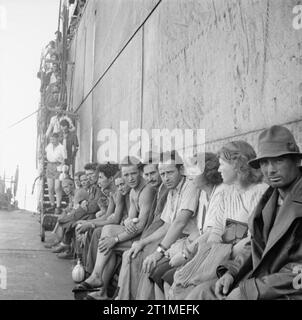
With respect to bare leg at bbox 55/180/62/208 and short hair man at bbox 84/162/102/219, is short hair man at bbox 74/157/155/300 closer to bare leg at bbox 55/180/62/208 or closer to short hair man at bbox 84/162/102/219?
short hair man at bbox 84/162/102/219

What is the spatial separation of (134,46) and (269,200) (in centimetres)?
562

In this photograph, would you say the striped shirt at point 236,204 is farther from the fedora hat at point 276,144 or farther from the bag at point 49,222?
the bag at point 49,222

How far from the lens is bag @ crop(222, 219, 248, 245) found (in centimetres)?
252

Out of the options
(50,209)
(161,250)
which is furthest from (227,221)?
(50,209)

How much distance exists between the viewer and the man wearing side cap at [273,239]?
1.93 meters

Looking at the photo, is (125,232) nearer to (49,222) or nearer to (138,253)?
(138,253)

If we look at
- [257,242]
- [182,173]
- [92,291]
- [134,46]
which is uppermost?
[134,46]

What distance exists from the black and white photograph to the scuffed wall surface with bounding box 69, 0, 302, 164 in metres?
0.01

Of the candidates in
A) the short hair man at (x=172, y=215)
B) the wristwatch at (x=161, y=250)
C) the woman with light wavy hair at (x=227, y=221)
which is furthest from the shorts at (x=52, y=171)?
the woman with light wavy hair at (x=227, y=221)

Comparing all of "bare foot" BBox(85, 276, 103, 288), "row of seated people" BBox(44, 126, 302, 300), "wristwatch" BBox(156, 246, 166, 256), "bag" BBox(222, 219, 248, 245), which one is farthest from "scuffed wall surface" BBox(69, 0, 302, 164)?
"bare foot" BBox(85, 276, 103, 288)

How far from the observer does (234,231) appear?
2.56m

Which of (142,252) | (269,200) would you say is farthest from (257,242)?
(142,252)

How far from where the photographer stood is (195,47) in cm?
471
